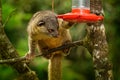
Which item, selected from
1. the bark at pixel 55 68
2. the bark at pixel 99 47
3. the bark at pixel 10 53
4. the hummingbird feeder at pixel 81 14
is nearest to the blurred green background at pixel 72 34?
the bark at pixel 55 68

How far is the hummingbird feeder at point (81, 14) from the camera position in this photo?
4027 millimetres

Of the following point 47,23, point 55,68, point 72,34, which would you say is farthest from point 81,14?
point 72,34

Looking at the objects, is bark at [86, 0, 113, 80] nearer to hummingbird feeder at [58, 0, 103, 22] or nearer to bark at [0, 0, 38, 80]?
hummingbird feeder at [58, 0, 103, 22]

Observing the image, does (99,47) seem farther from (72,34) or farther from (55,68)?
(72,34)

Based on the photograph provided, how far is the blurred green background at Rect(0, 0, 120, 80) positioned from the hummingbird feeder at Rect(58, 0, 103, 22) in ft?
10.4

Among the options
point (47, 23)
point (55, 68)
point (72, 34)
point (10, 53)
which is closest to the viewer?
point (10, 53)

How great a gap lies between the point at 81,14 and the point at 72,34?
4.12 meters

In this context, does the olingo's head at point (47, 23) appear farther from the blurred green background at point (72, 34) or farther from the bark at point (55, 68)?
the blurred green background at point (72, 34)

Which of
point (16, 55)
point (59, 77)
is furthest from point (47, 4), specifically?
point (16, 55)

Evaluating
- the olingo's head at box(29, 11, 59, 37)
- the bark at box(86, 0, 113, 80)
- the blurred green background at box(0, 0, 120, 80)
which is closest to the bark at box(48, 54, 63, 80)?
the olingo's head at box(29, 11, 59, 37)

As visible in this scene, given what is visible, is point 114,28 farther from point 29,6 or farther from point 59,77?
point 59,77

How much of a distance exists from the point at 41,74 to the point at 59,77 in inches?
124

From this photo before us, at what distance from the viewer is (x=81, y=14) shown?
4105mm

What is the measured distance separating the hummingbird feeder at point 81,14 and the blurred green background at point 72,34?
3.18m
